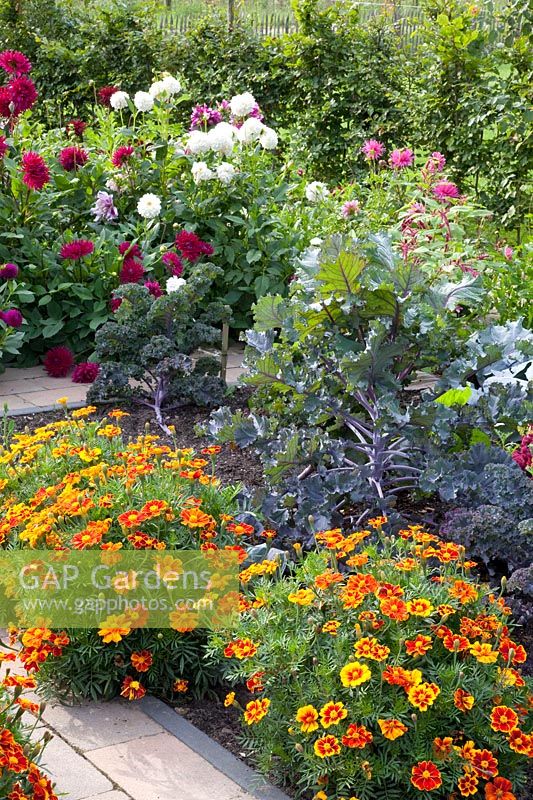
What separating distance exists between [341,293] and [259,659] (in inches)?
61.0

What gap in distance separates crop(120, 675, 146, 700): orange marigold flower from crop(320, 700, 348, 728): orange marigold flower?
0.66m

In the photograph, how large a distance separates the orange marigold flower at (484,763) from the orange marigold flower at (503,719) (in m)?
0.06

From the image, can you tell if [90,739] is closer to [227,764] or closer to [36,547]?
[227,764]

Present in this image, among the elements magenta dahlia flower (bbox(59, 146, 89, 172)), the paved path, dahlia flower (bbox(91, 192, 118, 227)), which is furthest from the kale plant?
magenta dahlia flower (bbox(59, 146, 89, 172))

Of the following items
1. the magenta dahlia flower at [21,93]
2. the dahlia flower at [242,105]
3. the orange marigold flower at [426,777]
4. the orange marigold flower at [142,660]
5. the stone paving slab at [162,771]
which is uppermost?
the magenta dahlia flower at [21,93]

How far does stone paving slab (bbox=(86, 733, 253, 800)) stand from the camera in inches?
93.9

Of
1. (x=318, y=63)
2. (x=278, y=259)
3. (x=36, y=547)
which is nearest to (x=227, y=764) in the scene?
(x=36, y=547)

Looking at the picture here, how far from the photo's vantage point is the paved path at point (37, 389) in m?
5.09

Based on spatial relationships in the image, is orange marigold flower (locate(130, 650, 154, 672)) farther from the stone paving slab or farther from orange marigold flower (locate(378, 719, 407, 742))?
orange marigold flower (locate(378, 719, 407, 742))

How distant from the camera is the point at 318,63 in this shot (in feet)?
34.0

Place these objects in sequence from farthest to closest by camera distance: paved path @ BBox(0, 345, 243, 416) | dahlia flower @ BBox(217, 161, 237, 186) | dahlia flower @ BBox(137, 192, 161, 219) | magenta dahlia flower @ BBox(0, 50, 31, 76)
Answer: dahlia flower @ BBox(217, 161, 237, 186) < magenta dahlia flower @ BBox(0, 50, 31, 76) < dahlia flower @ BBox(137, 192, 161, 219) < paved path @ BBox(0, 345, 243, 416)

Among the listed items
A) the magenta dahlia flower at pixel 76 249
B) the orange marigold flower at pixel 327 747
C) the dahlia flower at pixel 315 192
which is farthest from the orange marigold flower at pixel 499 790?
the dahlia flower at pixel 315 192

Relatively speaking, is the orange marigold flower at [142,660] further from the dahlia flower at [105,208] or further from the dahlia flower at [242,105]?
the dahlia flower at [242,105]

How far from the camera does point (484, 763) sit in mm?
2277
